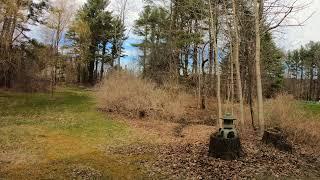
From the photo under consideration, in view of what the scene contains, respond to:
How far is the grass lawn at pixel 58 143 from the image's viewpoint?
754 centimetres

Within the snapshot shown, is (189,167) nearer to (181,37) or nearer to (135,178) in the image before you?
(135,178)

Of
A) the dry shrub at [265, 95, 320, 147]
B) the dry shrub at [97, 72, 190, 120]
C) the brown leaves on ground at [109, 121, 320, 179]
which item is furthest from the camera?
the dry shrub at [97, 72, 190, 120]

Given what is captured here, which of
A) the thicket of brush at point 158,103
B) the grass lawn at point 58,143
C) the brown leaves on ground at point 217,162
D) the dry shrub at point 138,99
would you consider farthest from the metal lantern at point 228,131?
the dry shrub at point 138,99

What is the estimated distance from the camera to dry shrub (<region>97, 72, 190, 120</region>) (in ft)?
54.7

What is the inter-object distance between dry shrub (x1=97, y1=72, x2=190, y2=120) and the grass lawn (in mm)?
1230

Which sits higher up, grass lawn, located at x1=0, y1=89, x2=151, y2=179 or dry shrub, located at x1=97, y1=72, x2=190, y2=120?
dry shrub, located at x1=97, y1=72, x2=190, y2=120

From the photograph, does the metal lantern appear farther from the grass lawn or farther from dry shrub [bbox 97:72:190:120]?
dry shrub [bbox 97:72:190:120]

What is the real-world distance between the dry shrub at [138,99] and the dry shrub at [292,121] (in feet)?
16.4

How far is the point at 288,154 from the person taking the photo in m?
9.12

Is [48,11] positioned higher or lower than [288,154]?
higher

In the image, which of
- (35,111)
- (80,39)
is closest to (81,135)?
(35,111)

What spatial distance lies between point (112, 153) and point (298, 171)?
16.1 feet

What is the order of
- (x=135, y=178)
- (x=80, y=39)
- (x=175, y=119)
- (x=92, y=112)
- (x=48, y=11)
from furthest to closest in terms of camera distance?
(x=80, y=39), (x=48, y=11), (x=92, y=112), (x=175, y=119), (x=135, y=178)

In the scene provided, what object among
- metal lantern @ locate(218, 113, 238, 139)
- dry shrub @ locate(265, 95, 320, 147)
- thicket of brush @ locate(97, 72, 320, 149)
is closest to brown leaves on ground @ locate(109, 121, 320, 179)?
metal lantern @ locate(218, 113, 238, 139)
